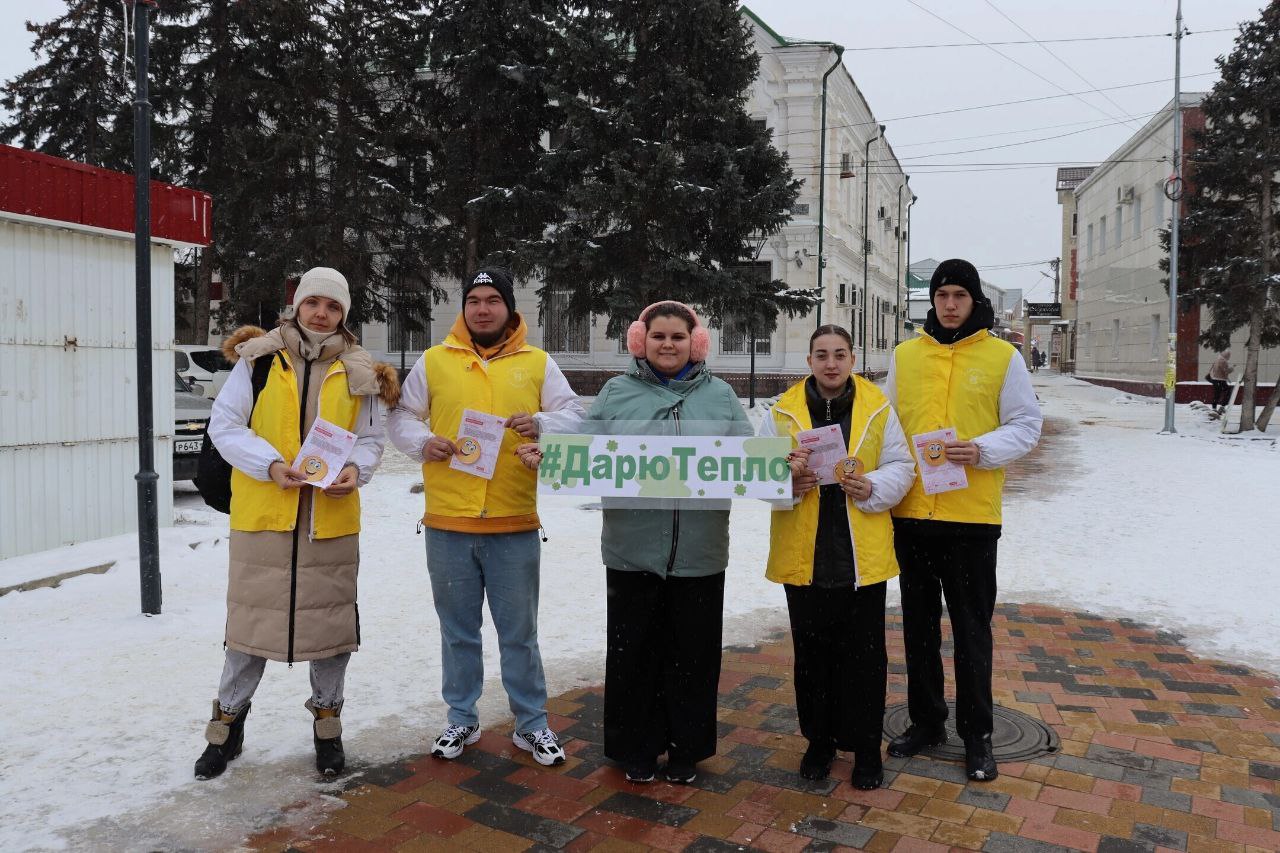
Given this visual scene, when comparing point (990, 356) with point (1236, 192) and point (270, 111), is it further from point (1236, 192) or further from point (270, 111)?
point (270, 111)

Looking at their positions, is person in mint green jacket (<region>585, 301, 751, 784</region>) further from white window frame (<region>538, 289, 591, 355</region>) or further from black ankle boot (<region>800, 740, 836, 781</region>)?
white window frame (<region>538, 289, 591, 355</region>)

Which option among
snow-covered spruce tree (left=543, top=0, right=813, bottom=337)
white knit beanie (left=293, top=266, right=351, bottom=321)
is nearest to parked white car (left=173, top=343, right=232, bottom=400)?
snow-covered spruce tree (left=543, top=0, right=813, bottom=337)

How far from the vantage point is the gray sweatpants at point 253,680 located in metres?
3.93

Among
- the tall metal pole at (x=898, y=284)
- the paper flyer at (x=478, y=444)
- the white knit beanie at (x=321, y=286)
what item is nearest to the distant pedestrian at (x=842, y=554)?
the paper flyer at (x=478, y=444)

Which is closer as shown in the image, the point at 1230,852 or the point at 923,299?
the point at 1230,852

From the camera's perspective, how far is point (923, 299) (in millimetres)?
60281

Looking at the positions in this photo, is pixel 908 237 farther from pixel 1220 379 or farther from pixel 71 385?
pixel 71 385

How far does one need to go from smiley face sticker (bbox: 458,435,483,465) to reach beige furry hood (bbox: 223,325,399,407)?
382 millimetres

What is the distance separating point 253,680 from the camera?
3977 mm

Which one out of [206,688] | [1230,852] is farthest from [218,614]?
[1230,852]

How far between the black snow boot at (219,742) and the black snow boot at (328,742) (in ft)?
1.06

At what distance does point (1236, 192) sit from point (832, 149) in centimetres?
1449

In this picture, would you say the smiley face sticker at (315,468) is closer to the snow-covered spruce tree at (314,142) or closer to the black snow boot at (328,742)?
the black snow boot at (328,742)

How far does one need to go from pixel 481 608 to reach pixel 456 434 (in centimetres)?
77
